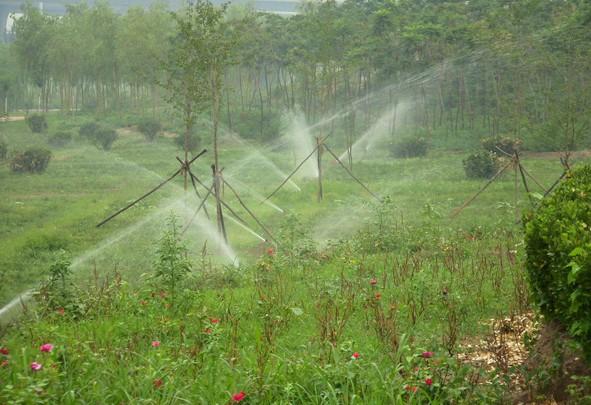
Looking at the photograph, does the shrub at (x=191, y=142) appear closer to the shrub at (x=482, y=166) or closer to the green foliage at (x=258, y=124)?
the green foliage at (x=258, y=124)

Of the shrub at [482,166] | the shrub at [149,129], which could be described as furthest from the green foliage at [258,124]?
the shrub at [482,166]

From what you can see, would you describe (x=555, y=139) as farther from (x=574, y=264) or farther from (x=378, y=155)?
(x=574, y=264)

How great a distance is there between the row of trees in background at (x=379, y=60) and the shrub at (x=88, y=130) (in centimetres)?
479

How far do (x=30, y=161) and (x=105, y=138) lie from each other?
367 inches

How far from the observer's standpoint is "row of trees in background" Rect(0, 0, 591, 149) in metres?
28.9

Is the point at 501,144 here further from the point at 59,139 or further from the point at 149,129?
the point at 59,139

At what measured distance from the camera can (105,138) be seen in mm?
34781

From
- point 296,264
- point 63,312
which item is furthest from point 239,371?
point 296,264

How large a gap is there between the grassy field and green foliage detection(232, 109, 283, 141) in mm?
20120

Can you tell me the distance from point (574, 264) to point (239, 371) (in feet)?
7.63

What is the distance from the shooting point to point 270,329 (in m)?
6.42

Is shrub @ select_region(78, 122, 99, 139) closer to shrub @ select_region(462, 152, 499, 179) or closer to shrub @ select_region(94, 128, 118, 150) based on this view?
shrub @ select_region(94, 128, 118, 150)

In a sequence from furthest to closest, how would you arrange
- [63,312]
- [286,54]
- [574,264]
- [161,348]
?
[286,54] → [63,312] → [161,348] → [574,264]

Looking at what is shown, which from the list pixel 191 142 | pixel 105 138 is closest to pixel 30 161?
pixel 105 138
